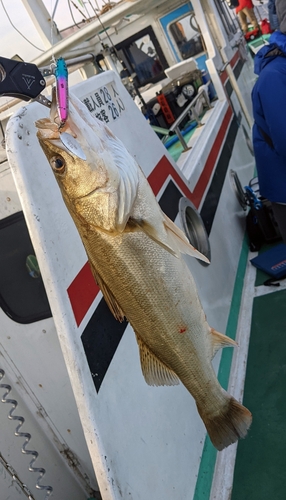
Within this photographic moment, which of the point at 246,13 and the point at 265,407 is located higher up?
the point at 246,13

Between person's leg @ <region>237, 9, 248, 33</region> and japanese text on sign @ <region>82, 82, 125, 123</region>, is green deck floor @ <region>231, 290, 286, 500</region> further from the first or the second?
person's leg @ <region>237, 9, 248, 33</region>

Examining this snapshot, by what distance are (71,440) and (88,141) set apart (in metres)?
1.98

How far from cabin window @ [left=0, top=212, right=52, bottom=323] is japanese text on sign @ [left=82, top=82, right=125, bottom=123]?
812 mm

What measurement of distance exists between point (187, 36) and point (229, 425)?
10.00 meters

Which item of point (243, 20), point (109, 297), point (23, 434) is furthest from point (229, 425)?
point (243, 20)

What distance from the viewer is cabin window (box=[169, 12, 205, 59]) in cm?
1019

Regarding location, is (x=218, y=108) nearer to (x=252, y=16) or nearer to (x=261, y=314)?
(x=261, y=314)

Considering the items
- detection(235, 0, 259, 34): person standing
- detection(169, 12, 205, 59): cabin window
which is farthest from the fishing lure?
detection(235, 0, 259, 34): person standing

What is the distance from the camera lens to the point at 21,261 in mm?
2648

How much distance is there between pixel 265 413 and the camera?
3.10m

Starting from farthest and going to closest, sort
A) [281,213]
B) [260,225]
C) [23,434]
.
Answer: [260,225]
[281,213]
[23,434]

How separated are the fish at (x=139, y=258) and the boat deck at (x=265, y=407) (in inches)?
36.4

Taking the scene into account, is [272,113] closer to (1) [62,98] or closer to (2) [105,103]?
(2) [105,103]

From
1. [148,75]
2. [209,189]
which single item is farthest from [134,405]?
[148,75]
